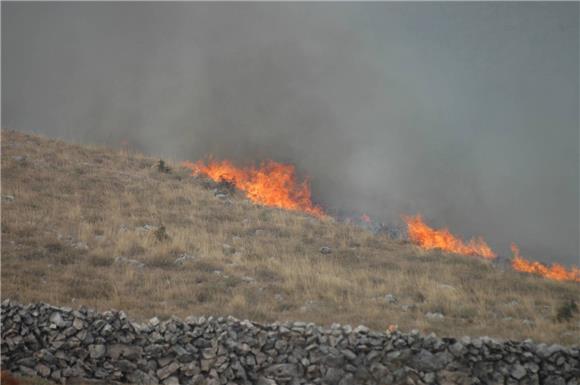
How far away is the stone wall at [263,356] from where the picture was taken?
13.2 meters

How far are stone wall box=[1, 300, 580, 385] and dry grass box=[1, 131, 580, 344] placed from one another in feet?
7.21

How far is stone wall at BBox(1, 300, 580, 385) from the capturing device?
43.3 ft

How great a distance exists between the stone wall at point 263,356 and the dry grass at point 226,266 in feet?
7.21

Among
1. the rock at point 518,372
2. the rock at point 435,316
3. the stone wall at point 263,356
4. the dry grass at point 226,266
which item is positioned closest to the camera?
the stone wall at point 263,356

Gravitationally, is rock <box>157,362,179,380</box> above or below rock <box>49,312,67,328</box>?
below

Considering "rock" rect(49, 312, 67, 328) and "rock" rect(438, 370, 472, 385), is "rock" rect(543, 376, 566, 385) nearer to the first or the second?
"rock" rect(438, 370, 472, 385)

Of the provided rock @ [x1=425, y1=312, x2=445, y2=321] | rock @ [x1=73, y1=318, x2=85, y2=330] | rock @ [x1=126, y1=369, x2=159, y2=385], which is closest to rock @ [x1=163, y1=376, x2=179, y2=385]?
rock @ [x1=126, y1=369, x2=159, y2=385]

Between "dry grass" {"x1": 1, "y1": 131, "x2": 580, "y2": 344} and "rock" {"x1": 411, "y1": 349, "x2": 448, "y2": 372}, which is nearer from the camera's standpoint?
"rock" {"x1": 411, "y1": 349, "x2": 448, "y2": 372}

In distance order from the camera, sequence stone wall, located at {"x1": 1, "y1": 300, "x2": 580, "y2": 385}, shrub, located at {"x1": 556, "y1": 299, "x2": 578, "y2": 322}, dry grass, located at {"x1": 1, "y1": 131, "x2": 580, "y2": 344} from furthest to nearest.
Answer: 1. shrub, located at {"x1": 556, "y1": 299, "x2": 578, "y2": 322}
2. dry grass, located at {"x1": 1, "y1": 131, "x2": 580, "y2": 344}
3. stone wall, located at {"x1": 1, "y1": 300, "x2": 580, "y2": 385}

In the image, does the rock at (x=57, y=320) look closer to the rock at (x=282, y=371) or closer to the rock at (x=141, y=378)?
the rock at (x=141, y=378)

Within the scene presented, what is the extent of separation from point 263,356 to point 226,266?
855 cm

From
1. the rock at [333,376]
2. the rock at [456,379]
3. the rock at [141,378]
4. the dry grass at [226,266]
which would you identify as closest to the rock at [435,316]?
the dry grass at [226,266]

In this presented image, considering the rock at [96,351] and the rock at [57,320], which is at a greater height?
the rock at [57,320]

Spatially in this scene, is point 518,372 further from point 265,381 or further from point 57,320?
point 57,320
